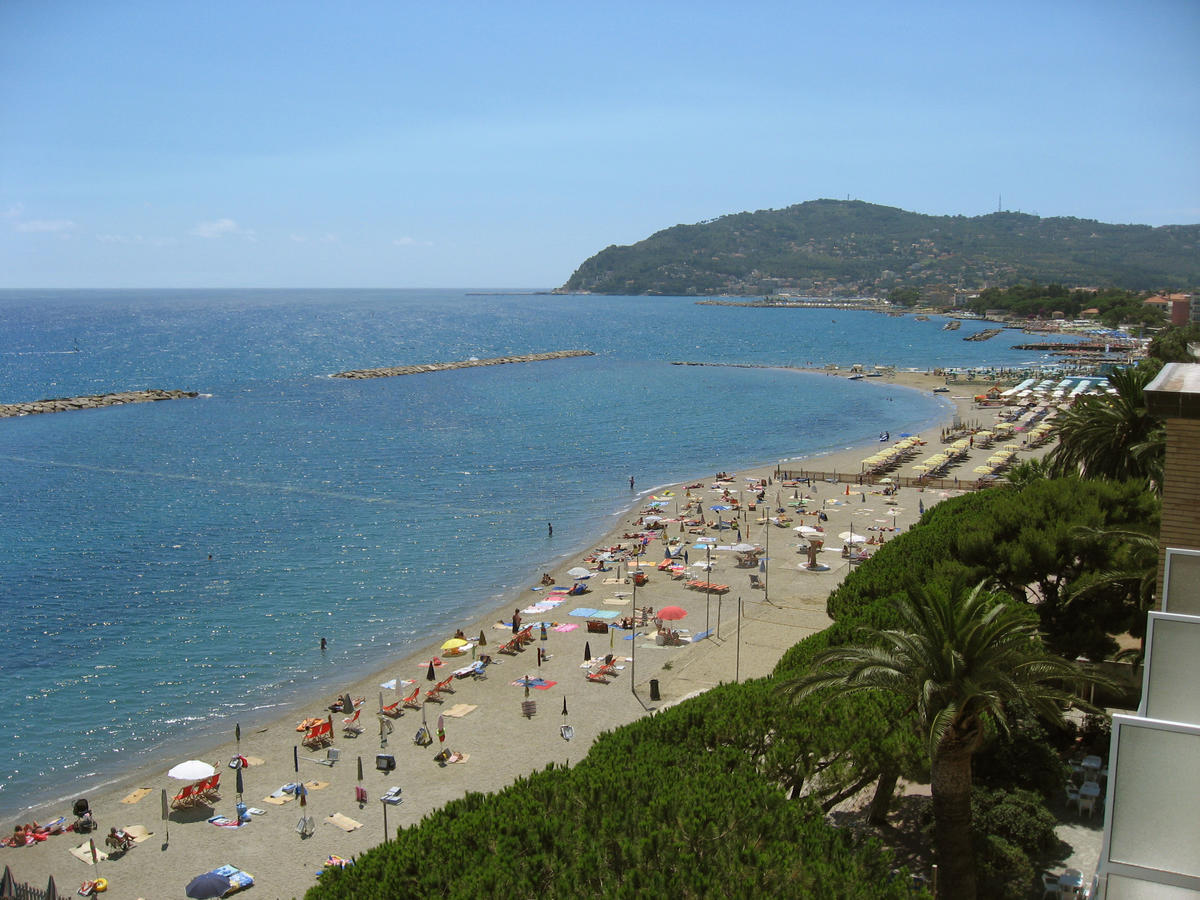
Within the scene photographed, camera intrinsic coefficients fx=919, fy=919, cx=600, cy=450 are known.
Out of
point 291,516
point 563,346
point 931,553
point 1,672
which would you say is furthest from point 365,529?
point 563,346

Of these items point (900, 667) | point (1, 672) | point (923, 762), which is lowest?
point (1, 672)

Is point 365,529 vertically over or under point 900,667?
under

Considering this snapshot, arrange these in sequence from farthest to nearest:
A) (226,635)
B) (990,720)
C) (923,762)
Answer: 1. (226,635)
2. (990,720)
3. (923,762)

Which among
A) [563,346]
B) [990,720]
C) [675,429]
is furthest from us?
[563,346]

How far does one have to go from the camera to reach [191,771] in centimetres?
2044

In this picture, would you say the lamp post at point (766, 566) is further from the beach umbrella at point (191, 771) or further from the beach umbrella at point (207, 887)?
the beach umbrella at point (207, 887)

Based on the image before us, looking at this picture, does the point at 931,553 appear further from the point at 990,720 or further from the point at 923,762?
the point at 923,762

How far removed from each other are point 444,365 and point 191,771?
10164 centimetres

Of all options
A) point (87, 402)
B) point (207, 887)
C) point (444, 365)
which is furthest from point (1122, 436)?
point (444, 365)

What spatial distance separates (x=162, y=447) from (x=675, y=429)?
3770cm

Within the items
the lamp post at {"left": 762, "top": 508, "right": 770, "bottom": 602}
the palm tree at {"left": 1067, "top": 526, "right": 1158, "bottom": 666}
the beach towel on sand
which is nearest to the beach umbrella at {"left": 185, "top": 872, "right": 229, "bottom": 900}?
the beach towel on sand

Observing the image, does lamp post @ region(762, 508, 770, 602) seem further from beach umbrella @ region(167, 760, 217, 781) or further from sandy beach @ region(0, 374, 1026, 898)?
beach umbrella @ region(167, 760, 217, 781)

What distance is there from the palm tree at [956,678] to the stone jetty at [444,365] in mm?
101460

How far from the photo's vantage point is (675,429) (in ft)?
238
